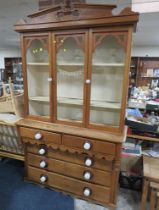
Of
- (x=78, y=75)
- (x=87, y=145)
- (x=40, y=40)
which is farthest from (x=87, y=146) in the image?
(x=40, y=40)

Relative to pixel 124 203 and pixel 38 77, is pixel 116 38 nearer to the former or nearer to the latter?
pixel 38 77

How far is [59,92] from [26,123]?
18.9 inches

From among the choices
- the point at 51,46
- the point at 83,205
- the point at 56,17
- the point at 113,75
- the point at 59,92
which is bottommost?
the point at 83,205

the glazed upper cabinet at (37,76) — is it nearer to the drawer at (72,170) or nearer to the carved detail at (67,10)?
the carved detail at (67,10)

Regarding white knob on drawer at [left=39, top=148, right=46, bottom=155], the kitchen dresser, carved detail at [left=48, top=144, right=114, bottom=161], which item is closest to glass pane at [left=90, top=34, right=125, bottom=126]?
the kitchen dresser

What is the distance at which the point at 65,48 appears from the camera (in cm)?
172

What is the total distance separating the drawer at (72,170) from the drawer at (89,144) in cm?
26

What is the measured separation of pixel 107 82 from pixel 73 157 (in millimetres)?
834

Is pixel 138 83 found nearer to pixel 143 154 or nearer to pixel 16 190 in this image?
pixel 143 154

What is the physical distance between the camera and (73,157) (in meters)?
1.73

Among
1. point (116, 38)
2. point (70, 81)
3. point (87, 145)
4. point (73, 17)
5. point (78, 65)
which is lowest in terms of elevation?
point (87, 145)

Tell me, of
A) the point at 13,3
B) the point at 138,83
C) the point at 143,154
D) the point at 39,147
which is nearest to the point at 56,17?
the point at 13,3

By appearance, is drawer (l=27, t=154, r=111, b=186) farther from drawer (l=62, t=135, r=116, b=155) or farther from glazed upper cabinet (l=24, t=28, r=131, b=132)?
glazed upper cabinet (l=24, t=28, r=131, b=132)

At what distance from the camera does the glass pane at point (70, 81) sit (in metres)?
1.71
